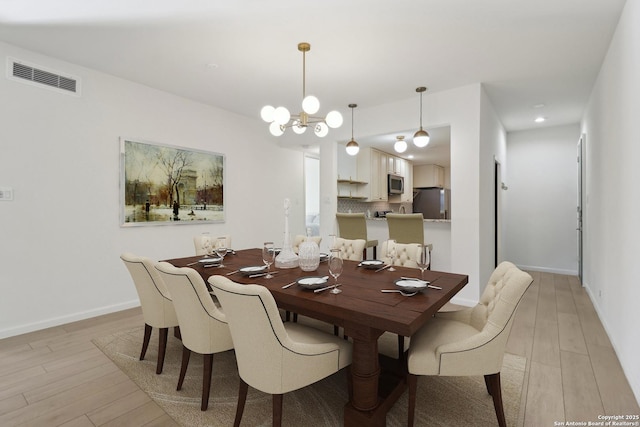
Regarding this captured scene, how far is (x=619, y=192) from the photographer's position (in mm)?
2510

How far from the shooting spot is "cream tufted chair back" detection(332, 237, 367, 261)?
3.09 m

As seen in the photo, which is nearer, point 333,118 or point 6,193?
point 333,118

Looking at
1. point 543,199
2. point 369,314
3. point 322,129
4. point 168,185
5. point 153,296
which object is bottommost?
point 153,296

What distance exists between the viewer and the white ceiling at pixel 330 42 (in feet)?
7.67

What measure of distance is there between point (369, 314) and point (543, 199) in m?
5.82

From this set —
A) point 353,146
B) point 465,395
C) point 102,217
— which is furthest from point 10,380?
point 353,146

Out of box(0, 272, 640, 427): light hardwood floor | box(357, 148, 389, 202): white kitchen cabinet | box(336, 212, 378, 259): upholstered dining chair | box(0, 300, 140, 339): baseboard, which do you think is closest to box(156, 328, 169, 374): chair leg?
box(0, 272, 640, 427): light hardwood floor

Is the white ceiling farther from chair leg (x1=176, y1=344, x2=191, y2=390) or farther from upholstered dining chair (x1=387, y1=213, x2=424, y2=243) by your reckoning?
chair leg (x1=176, y1=344, x2=191, y2=390)

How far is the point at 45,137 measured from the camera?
311cm

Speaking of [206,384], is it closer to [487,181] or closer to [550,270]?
[487,181]

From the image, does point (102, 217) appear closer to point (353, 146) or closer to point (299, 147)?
point (353, 146)

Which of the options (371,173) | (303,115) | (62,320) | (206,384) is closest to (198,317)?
(206,384)

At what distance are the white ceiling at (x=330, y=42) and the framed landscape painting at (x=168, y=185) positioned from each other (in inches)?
32.7

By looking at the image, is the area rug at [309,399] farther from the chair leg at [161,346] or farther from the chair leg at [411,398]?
the chair leg at [411,398]
